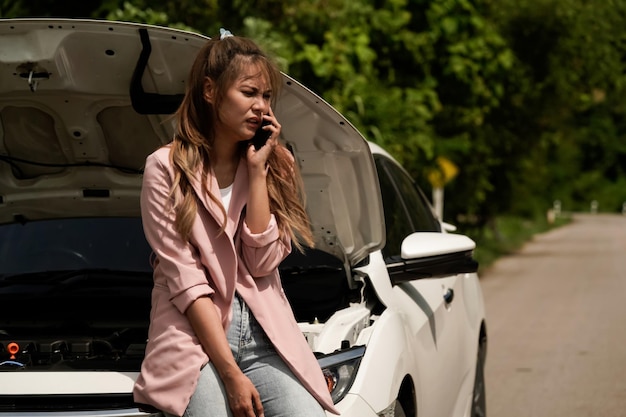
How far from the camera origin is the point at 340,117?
4.06 metres

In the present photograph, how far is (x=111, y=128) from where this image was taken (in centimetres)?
461

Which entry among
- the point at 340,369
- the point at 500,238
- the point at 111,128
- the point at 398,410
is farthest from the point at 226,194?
the point at 500,238

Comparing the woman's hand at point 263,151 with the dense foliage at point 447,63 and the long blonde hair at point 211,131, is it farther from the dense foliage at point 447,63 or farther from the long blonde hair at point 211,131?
the dense foliage at point 447,63

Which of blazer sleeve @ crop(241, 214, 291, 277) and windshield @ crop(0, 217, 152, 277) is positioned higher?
blazer sleeve @ crop(241, 214, 291, 277)

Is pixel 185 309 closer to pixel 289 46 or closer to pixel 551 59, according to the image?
pixel 289 46

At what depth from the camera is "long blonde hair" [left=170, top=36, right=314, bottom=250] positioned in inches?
118

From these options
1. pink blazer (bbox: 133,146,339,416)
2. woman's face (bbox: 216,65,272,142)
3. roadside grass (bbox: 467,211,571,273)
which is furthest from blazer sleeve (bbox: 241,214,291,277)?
roadside grass (bbox: 467,211,571,273)

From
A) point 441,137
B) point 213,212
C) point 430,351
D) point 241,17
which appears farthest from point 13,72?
point 441,137

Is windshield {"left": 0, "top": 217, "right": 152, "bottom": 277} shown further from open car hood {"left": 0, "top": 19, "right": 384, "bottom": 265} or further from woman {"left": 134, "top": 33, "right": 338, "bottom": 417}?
woman {"left": 134, "top": 33, "right": 338, "bottom": 417}

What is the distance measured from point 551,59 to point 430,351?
63.8 ft

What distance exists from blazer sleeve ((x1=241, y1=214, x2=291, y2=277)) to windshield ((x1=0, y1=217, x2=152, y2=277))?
201 cm

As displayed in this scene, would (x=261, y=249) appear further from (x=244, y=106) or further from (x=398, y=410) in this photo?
(x=398, y=410)

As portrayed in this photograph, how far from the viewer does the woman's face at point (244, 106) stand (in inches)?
121

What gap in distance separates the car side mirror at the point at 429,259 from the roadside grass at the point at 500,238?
8723 millimetres
